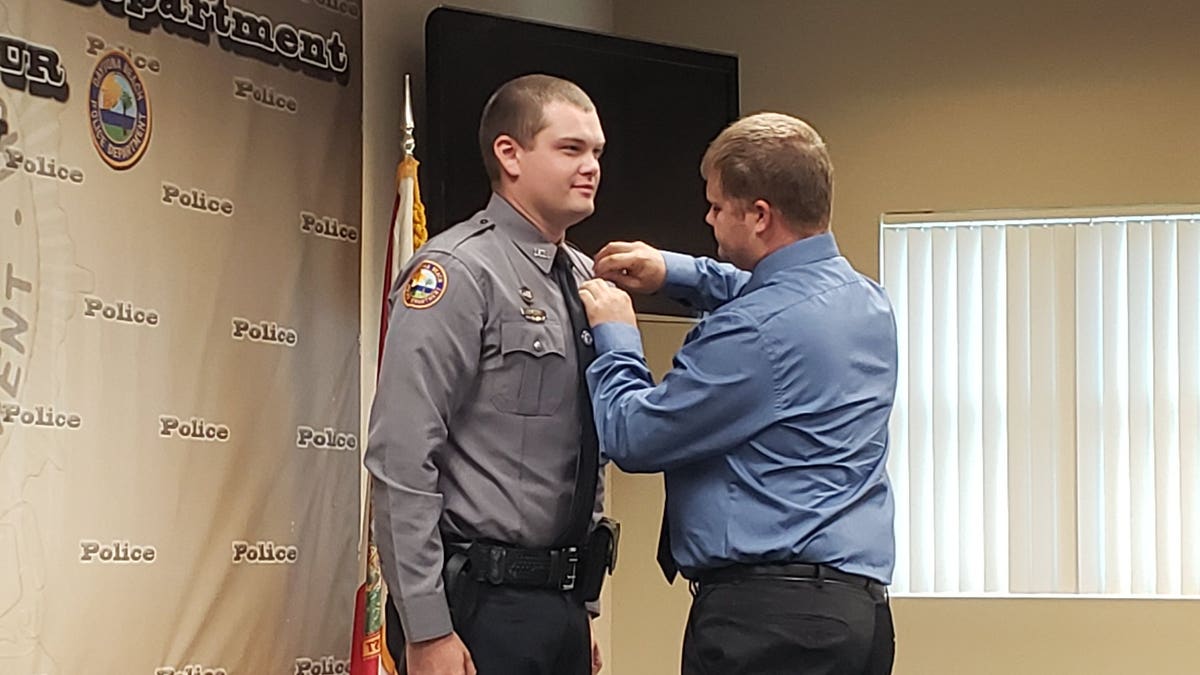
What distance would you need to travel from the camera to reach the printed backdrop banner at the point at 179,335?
277cm

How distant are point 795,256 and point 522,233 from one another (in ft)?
1.48

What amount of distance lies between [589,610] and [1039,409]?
2662mm

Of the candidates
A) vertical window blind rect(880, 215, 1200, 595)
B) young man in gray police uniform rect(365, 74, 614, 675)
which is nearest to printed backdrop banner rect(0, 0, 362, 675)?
young man in gray police uniform rect(365, 74, 614, 675)

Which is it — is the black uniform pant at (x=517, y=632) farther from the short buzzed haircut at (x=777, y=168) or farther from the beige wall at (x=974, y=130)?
the beige wall at (x=974, y=130)

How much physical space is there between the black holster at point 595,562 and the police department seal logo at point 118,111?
1280mm

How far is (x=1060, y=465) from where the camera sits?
4.71 m

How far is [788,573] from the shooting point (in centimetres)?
224

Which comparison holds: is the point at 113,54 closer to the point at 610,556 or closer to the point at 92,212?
the point at 92,212

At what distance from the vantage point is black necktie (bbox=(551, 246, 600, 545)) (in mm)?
2387

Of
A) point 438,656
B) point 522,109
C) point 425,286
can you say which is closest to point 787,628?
point 438,656

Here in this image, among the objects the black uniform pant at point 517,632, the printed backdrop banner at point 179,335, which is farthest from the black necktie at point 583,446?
the printed backdrop banner at point 179,335

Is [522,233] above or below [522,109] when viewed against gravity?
below

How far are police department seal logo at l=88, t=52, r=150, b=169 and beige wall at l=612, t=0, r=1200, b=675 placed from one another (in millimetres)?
2231

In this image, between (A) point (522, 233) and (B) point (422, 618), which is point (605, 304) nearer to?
(A) point (522, 233)
